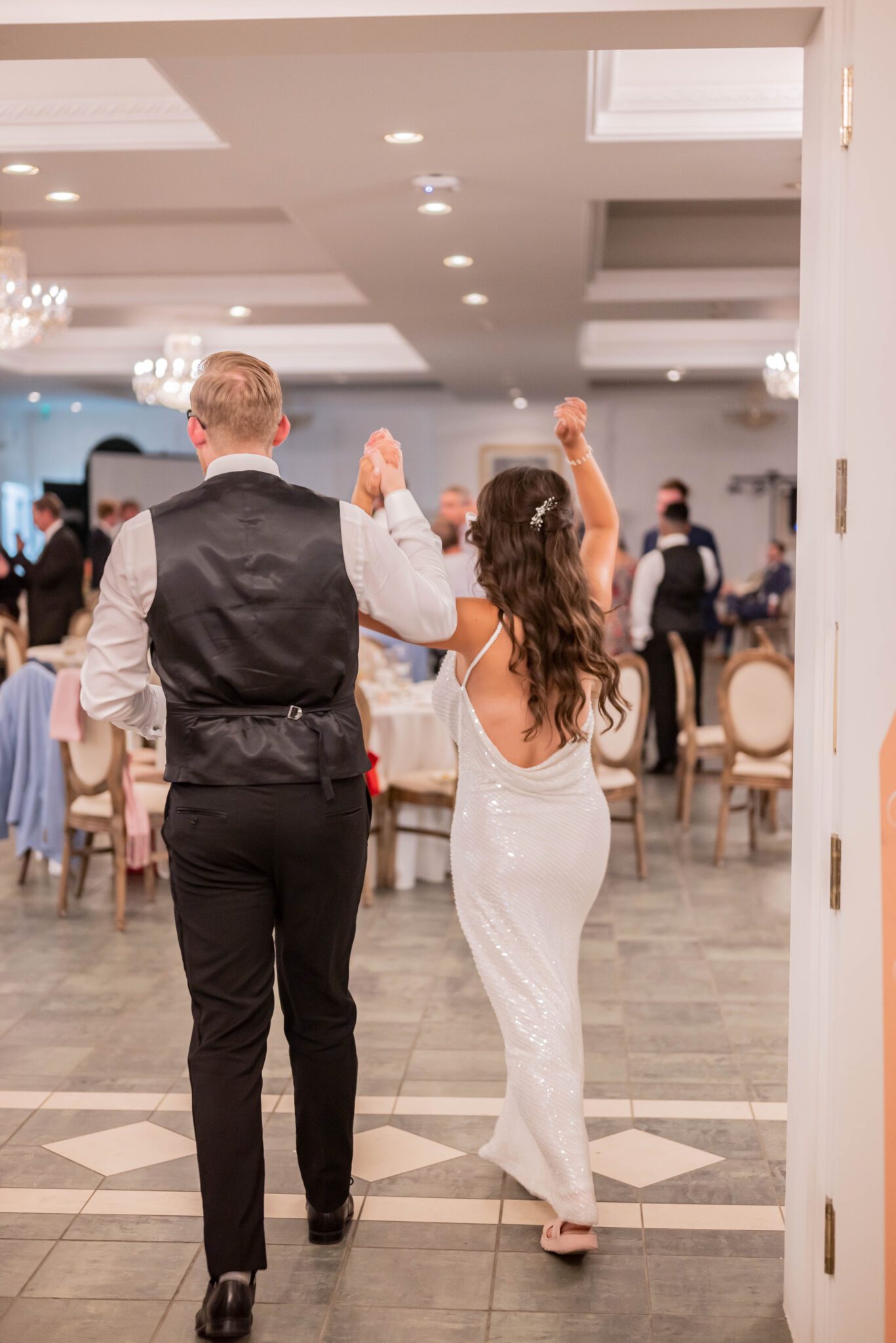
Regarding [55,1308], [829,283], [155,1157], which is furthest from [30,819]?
[829,283]

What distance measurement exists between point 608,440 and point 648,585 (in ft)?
24.0

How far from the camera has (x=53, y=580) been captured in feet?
31.6

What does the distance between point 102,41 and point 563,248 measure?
5138 millimetres

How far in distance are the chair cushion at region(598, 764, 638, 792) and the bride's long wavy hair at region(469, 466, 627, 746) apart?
3.29m

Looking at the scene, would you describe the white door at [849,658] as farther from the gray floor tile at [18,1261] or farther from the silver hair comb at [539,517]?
the gray floor tile at [18,1261]

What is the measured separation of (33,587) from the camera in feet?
31.9

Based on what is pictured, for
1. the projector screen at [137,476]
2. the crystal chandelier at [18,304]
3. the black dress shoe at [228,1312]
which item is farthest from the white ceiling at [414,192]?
the projector screen at [137,476]

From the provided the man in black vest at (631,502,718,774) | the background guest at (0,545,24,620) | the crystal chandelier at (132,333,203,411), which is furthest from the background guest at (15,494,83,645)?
the man in black vest at (631,502,718,774)

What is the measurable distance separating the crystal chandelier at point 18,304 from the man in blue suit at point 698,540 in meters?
4.07

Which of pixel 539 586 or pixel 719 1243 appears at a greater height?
pixel 539 586

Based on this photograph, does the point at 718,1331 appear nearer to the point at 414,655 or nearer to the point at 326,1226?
the point at 326,1226

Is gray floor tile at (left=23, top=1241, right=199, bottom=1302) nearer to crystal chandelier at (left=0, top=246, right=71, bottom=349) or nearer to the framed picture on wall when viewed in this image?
crystal chandelier at (left=0, top=246, right=71, bottom=349)

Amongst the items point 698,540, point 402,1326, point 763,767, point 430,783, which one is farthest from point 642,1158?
point 698,540

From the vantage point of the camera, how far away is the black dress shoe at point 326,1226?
8.70 ft
